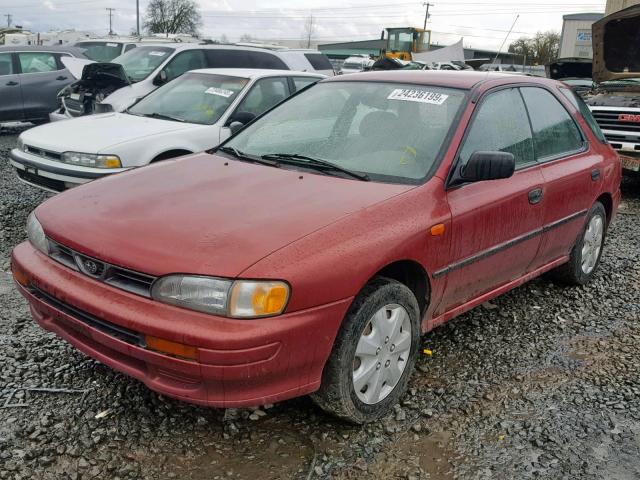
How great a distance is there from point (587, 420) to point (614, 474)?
16.4 inches

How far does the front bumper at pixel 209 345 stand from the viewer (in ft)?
7.77

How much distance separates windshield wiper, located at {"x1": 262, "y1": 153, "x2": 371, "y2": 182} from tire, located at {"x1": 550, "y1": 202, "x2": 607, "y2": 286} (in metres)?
2.23

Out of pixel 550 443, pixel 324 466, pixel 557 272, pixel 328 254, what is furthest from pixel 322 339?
pixel 557 272

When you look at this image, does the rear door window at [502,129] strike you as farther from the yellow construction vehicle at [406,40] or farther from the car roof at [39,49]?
the yellow construction vehicle at [406,40]

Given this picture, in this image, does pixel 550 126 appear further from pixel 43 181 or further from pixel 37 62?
pixel 37 62

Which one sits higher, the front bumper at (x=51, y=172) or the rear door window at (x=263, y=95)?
the rear door window at (x=263, y=95)

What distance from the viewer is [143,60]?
34.4ft

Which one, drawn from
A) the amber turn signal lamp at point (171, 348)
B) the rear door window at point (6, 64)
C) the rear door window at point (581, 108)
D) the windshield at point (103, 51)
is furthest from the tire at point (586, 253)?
the windshield at point (103, 51)

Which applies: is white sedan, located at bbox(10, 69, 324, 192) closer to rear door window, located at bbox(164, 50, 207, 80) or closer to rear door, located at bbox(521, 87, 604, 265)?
rear door, located at bbox(521, 87, 604, 265)

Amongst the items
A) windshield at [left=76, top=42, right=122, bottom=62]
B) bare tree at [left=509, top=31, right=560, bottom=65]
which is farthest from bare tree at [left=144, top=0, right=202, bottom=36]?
windshield at [left=76, top=42, right=122, bottom=62]

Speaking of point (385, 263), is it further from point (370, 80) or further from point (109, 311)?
point (370, 80)

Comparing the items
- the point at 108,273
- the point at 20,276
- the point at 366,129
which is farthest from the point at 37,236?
the point at 366,129

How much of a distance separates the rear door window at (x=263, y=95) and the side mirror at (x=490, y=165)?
Answer: 3.77m

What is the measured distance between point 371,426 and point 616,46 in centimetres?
797
